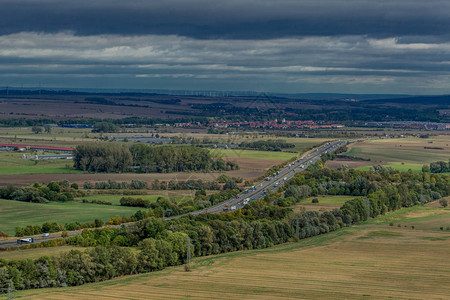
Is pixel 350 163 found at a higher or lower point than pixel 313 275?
lower

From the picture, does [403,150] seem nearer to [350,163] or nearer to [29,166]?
[350,163]

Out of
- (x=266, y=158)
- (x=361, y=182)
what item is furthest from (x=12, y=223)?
(x=266, y=158)

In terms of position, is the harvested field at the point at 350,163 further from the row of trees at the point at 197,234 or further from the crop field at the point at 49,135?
the crop field at the point at 49,135

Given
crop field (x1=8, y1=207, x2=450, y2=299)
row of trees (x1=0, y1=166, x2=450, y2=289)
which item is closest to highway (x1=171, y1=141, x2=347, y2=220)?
row of trees (x1=0, y1=166, x2=450, y2=289)

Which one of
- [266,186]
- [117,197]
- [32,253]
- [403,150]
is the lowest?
[117,197]

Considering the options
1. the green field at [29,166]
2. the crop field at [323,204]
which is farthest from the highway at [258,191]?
the green field at [29,166]

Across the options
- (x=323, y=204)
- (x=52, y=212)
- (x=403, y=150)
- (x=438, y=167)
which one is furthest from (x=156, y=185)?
(x=403, y=150)
